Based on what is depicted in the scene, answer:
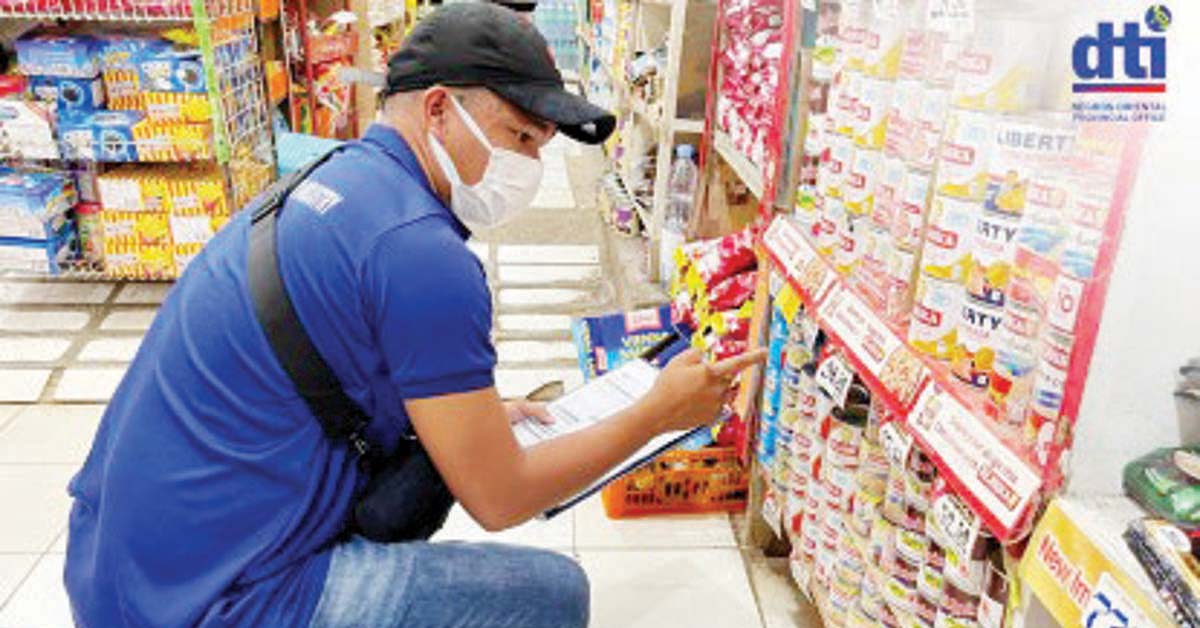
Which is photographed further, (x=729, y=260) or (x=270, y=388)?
(x=729, y=260)

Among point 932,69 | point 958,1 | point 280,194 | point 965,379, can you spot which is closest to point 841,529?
point 965,379

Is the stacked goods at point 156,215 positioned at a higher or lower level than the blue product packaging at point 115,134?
lower

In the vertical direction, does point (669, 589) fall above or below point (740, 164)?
below

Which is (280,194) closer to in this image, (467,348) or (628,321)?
(467,348)

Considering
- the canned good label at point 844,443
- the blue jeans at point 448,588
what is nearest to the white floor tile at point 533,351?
the canned good label at point 844,443

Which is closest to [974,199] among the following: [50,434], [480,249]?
[50,434]

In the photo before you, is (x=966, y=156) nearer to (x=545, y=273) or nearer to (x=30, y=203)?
(x=545, y=273)

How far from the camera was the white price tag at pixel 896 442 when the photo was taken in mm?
1498

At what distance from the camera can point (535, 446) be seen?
1528 mm

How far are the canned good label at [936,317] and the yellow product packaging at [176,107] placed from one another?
3149mm

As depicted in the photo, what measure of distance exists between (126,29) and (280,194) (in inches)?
121

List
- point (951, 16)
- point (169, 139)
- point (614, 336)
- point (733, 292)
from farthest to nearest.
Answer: point (169, 139) → point (614, 336) → point (733, 292) → point (951, 16)

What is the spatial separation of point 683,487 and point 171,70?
2584mm

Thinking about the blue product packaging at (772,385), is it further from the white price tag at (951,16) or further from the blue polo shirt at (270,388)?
the blue polo shirt at (270,388)
